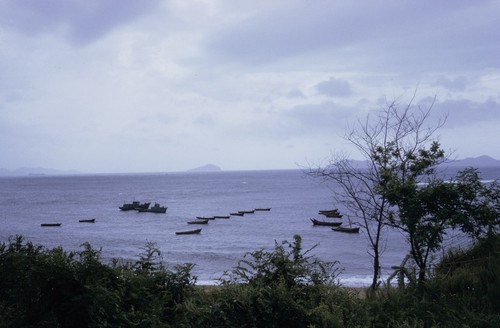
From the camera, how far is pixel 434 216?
8.10 meters

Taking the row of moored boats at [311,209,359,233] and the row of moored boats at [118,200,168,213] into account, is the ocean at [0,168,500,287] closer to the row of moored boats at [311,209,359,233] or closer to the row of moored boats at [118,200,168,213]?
the row of moored boats at [311,209,359,233]

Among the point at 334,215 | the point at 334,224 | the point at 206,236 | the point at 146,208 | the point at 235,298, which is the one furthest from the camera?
the point at 146,208

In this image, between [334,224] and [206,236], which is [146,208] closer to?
[206,236]

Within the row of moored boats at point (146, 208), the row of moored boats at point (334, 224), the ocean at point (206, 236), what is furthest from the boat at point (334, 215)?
the row of moored boats at point (146, 208)

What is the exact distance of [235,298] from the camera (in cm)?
466

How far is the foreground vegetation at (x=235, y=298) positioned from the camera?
4582 millimetres

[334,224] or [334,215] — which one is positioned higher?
[334,215]

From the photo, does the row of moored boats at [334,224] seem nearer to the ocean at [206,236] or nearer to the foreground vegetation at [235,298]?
the ocean at [206,236]

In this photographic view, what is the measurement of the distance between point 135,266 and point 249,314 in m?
1.82

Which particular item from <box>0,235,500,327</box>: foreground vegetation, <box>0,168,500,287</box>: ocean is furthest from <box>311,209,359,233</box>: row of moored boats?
<box>0,235,500,327</box>: foreground vegetation

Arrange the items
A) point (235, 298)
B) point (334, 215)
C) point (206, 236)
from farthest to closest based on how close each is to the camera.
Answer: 1. point (334, 215)
2. point (206, 236)
3. point (235, 298)

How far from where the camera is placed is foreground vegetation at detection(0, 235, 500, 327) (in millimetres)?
4582

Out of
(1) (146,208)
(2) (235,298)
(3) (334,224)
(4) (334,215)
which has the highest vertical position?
(2) (235,298)

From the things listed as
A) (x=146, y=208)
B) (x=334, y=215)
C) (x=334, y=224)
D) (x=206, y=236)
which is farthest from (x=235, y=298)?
(x=146, y=208)
